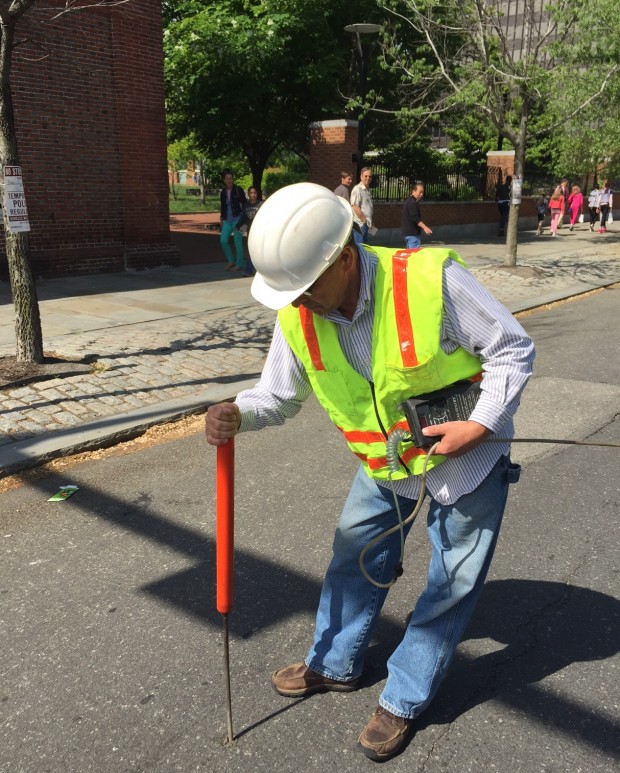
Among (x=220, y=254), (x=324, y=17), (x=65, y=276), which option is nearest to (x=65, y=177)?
(x=65, y=276)

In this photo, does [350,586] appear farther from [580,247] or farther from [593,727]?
[580,247]

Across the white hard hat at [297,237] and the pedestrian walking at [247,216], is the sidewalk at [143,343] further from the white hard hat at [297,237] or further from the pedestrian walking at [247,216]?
the white hard hat at [297,237]

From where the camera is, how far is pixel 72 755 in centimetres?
249

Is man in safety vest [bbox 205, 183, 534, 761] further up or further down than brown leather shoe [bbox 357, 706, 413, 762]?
further up

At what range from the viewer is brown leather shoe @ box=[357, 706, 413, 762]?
8.00 feet

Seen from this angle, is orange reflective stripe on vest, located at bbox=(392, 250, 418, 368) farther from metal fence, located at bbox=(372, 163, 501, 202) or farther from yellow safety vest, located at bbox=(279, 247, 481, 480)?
metal fence, located at bbox=(372, 163, 501, 202)

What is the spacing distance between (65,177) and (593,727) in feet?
38.9

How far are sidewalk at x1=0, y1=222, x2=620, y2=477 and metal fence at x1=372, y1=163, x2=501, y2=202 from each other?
20.6 feet

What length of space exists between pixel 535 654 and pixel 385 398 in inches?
57.5

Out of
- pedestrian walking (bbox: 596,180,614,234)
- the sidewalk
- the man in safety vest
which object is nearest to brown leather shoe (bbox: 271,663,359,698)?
the man in safety vest

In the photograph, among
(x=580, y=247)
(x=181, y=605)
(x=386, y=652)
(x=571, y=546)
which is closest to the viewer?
(x=386, y=652)

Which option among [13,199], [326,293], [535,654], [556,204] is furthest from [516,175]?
[326,293]

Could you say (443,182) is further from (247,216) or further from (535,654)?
(535,654)

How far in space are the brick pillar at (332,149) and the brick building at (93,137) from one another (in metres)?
5.85
